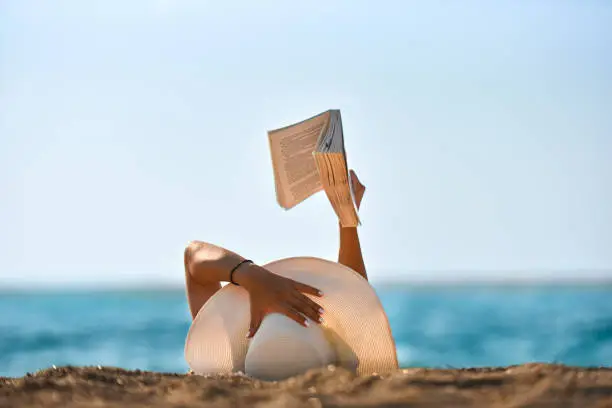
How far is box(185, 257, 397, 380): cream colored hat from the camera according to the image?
13.1ft

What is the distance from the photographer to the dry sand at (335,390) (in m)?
2.63

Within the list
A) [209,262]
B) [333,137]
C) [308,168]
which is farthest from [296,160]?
[209,262]

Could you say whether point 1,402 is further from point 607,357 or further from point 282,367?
point 607,357

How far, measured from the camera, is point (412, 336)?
19.0 m

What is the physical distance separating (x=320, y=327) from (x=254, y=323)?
29cm

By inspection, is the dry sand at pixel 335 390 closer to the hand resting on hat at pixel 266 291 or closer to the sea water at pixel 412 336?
the hand resting on hat at pixel 266 291

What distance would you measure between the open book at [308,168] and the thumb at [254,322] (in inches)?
29.6

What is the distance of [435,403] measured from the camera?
2.57m

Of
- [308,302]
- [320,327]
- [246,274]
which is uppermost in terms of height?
[246,274]

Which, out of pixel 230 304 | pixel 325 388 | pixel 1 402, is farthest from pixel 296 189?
pixel 1 402

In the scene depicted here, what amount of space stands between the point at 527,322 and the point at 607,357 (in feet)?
22.5

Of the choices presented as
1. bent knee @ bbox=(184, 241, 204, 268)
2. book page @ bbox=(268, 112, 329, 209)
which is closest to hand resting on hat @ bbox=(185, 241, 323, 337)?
bent knee @ bbox=(184, 241, 204, 268)

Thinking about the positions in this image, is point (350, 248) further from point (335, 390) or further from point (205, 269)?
point (335, 390)

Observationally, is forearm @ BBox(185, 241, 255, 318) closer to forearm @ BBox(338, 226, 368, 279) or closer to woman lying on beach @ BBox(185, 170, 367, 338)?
woman lying on beach @ BBox(185, 170, 367, 338)
